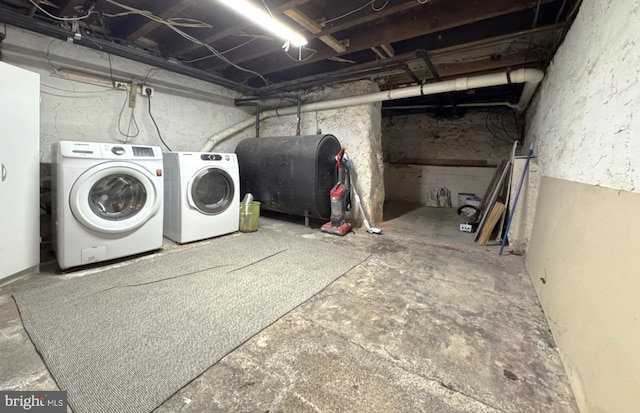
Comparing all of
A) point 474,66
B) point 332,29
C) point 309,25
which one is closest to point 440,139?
point 474,66

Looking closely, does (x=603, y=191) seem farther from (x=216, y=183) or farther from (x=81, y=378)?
(x=216, y=183)

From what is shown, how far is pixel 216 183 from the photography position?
3066 mm

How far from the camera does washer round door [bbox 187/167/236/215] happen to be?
2.73 m

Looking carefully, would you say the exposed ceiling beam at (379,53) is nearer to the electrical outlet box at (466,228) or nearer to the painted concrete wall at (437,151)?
the electrical outlet box at (466,228)

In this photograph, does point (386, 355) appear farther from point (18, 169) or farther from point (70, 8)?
point (70, 8)

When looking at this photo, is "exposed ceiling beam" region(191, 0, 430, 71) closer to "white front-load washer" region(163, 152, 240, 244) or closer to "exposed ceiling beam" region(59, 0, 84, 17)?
"white front-load washer" region(163, 152, 240, 244)

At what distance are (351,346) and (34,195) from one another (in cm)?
242

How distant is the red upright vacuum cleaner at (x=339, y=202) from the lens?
10.7 feet

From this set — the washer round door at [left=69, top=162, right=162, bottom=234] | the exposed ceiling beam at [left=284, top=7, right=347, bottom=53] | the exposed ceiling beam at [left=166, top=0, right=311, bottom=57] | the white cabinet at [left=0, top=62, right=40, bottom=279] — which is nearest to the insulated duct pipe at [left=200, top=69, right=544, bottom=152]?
the exposed ceiling beam at [left=284, top=7, right=347, bottom=53]

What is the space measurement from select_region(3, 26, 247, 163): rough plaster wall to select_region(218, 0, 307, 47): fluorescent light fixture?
1.98m

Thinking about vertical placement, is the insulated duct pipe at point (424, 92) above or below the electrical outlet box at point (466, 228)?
above

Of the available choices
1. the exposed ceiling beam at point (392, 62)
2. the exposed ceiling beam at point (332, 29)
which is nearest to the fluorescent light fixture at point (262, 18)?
the exposed ceiling beam at point (332, 29)

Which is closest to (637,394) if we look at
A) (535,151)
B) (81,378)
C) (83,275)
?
(81,378)

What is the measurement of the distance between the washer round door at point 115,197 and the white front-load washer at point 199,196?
332 millimetres
